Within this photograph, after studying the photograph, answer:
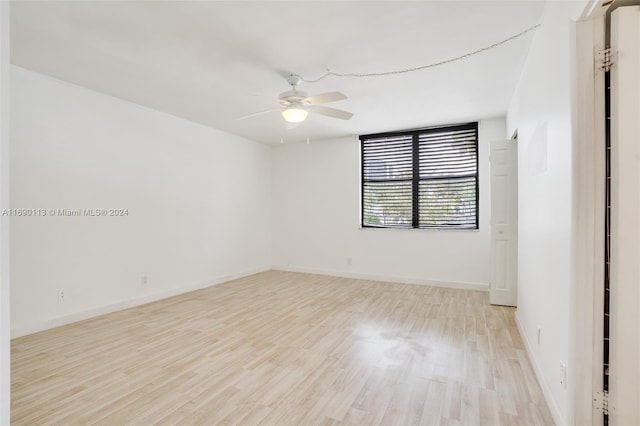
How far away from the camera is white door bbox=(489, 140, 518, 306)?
12.6 ft

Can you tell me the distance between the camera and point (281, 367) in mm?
2451

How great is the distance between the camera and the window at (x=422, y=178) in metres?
4.95

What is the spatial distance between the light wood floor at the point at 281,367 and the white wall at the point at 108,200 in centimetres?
38

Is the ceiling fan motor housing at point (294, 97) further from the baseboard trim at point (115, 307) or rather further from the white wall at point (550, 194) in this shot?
the baseboard trim at point (115, 307)

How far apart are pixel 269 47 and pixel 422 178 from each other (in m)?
3.56

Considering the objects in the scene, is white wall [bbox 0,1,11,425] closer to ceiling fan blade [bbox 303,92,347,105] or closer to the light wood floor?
the light wood floor

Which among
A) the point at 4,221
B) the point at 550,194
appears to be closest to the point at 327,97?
the point at 550,194

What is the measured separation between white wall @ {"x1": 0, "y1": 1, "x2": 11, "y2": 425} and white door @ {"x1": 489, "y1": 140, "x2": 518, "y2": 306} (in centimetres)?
444

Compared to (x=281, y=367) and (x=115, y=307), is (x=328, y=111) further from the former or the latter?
(x=115, y=307)

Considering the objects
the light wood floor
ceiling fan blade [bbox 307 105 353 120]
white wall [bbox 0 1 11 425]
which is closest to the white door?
the light wood floor

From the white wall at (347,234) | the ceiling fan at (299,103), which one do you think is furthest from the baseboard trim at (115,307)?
the ceiling fan at (299,103)

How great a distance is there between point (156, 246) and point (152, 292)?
0.63 m

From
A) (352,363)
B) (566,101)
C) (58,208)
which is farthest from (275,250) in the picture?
(566,101)

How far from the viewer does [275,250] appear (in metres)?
6.66
